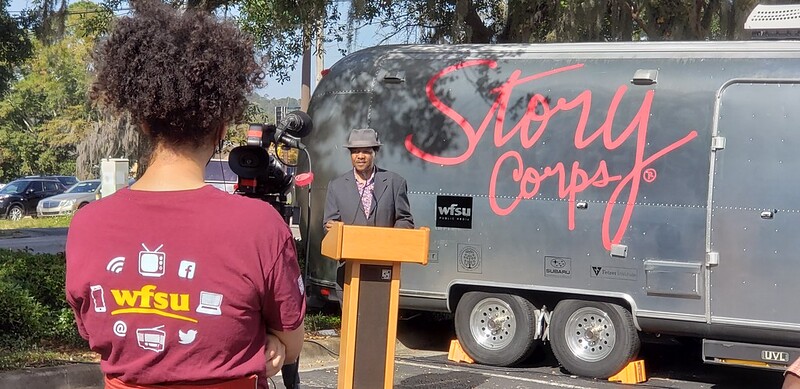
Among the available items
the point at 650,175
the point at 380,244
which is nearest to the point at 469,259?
the point at 650,175

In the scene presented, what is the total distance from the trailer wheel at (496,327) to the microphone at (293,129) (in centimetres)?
301

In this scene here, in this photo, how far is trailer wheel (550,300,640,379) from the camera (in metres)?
8.39

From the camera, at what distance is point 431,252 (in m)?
9.11

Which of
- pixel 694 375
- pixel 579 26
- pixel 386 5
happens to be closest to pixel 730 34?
pixel 579 26

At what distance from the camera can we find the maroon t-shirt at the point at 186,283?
231cm

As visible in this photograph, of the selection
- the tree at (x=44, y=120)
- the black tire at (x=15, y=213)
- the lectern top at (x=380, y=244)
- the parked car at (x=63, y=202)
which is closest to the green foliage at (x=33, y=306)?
the lectern top at (x=380, y=244)

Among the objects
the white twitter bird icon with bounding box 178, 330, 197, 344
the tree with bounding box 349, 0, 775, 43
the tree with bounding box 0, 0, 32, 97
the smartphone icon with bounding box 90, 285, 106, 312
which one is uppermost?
the tree with bounding box 349, 0, 775, 43

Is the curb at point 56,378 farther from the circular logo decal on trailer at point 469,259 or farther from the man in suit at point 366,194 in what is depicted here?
the circular logo decal on trailer at point 469,259

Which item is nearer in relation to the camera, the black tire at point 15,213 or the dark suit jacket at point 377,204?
the dark suit jacket at point 377,204

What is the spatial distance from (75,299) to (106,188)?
15660 millimetres

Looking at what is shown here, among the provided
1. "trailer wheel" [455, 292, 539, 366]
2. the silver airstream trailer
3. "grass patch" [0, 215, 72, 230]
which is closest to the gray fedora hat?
the silver airstream trailer

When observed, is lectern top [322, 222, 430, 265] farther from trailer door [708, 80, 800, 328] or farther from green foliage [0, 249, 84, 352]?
trailer door [708, 80, 800, 328]

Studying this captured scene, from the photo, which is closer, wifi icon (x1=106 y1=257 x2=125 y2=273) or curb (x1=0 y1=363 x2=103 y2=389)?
wifi icon (x1=106 y1=257 x2=125 y2=273)

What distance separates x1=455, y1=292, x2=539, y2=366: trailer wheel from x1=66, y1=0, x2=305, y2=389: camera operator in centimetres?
646
